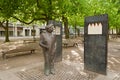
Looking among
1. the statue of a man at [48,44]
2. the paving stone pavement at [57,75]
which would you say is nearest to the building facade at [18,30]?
the paving stone pavement at [57,75]

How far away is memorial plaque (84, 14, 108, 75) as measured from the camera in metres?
5.89

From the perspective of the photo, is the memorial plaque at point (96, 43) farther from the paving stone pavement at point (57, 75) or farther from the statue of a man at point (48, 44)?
the statue of a man at point (48, 44)

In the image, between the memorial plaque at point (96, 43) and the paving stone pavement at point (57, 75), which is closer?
the paving stone pavement at point (57, 75)

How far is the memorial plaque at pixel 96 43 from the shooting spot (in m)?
5.89

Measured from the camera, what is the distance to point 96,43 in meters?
6.20

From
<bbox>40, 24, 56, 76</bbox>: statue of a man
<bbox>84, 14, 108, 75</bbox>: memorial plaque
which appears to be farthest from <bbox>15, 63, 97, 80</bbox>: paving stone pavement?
<bbox>84, 14, 108, 75</bbox>: memorial plaque

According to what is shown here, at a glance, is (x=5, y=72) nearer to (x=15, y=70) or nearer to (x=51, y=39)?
(x=15, y=70)

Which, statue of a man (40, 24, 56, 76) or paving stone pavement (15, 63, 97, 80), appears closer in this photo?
paving stone pavement (15, 63, 97, 80)

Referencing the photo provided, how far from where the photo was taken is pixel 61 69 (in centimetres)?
665

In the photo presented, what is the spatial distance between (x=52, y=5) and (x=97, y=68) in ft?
24.8

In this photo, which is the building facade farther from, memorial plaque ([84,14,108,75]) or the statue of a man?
the statue of a man

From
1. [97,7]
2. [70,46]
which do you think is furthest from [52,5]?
[97,7]

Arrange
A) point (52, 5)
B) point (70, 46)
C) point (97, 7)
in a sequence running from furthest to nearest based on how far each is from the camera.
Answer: point (97, 7), point (70, 46), point (52, 5)

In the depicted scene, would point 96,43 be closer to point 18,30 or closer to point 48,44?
point 48,44
